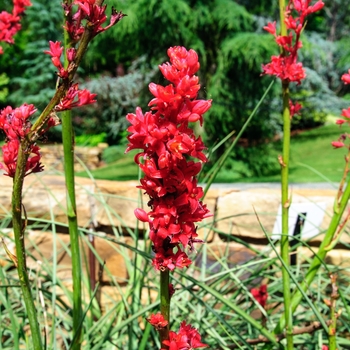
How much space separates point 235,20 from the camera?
612 cm

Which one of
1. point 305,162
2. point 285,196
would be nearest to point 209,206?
point 285,196

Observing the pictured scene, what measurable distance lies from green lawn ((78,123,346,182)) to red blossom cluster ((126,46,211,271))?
14.8 feet

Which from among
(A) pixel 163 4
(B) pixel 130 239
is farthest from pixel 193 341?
(A) pixel 163 4

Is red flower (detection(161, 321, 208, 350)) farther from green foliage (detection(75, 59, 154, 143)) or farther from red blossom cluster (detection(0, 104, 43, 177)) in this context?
green foliage (detection(75, 59, 154, 143))

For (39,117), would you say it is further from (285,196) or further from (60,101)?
(285,196)

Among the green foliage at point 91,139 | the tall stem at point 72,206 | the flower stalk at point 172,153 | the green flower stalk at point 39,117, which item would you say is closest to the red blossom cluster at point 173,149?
the flower stalk at point 172,153

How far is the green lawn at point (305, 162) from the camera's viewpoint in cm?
563

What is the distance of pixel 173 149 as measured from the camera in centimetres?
51

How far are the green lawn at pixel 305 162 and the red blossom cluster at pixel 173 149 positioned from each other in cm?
450

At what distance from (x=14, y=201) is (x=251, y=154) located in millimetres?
6040

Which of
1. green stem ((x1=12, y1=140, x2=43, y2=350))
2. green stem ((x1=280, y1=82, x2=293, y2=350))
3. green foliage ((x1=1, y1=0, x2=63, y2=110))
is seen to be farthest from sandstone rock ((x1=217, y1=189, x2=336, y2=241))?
green foliage ((x1=1, y1=0, x2=63, y2=110))

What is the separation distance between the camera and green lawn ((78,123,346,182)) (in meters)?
5.63

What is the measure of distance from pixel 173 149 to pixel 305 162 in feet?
23.6

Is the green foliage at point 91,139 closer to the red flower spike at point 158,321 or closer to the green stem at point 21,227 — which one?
the green stem at point 21,227
